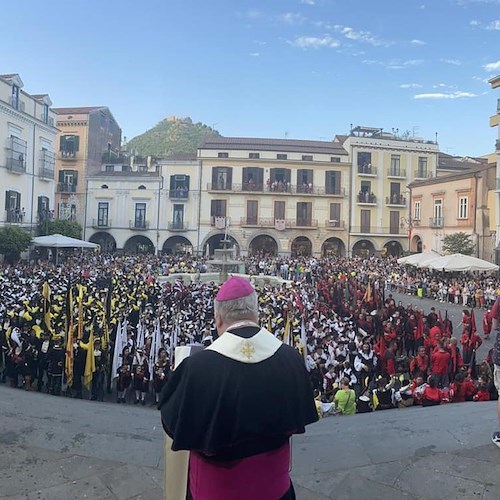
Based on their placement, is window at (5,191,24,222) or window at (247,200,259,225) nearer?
window at (5,191,24,222)

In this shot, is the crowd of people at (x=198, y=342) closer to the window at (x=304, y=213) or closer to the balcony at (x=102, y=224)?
the balcony at (x=102, y=224)

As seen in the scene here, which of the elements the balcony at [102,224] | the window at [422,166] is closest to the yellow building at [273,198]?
the window at [422,166]

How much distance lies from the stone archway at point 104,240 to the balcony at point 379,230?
21.2 meters

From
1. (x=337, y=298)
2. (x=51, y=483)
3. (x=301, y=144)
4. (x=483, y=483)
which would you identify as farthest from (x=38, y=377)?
(x=301, y=144)

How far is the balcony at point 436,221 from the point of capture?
37.7 m

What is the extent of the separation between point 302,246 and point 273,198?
5037 millimetres

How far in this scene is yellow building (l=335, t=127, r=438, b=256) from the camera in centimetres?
4506

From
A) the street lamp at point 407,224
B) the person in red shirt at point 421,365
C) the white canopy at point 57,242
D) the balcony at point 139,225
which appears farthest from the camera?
the balcony at point 139,225

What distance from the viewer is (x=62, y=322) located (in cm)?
1277

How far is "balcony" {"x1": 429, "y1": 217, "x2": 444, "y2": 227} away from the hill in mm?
39429

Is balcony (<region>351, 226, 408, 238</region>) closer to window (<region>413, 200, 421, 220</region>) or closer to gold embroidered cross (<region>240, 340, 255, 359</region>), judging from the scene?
window (<region>413, 200, 421, 220</region>)

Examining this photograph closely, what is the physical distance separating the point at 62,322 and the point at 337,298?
11486 millimetres

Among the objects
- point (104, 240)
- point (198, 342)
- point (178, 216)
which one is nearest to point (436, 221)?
point (178, 216)

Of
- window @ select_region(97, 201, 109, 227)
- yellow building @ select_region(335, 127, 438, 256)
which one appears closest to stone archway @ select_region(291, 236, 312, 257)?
yellow building @ select_region(335, 127, 438, 256)
